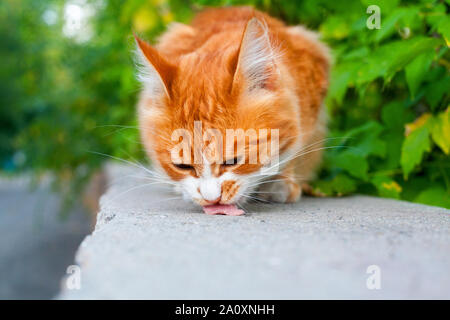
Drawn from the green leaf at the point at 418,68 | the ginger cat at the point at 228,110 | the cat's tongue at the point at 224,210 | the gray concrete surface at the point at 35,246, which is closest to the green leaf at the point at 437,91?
the green leaf at the point at 418,68

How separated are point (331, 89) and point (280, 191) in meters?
0.68

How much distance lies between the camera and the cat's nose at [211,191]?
182 cm

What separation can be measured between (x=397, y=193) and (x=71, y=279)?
177 centimetres

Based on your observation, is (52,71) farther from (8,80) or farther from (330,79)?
(330,79)

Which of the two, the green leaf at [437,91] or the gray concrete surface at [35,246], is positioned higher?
the green leaf at [437,91]

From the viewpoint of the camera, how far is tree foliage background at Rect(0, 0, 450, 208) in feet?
7.06

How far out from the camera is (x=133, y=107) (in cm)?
448

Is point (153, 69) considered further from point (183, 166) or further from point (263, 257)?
point (263, 257)

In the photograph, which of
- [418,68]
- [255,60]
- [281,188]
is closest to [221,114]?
[255,60]

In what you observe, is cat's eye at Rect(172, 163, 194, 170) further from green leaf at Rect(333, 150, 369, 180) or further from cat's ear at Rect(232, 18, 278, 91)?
green leaf at Rect(333, 150, 369, 180)

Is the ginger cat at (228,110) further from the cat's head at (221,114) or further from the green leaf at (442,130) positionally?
the green leaf at (442,130)

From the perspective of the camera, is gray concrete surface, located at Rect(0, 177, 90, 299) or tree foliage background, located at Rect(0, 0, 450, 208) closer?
tree foliage background, located at Rect(0, 0, 450, 208)

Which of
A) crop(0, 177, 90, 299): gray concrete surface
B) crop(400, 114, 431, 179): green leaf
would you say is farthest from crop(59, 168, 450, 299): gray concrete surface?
crop(0, 177, 90, 299): gray concrete surface

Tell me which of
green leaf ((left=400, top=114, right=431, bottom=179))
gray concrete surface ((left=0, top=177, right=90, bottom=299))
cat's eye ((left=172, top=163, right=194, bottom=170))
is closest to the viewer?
cat's eye ((left=172, top=163, right=194, bottom=170))
